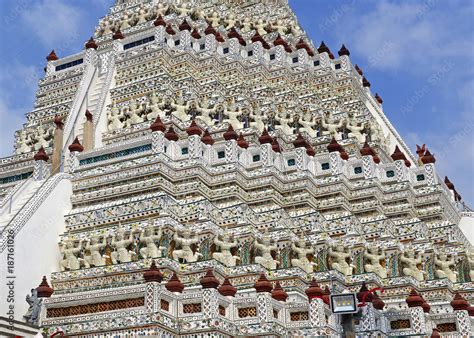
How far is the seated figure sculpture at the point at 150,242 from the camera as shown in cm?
2405

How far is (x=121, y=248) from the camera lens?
24.8 meters

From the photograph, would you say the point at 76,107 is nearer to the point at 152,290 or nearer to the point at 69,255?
the point at 69,255

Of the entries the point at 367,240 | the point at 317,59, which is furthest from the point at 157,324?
the point at 317,59

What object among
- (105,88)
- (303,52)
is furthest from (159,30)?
(303,52)

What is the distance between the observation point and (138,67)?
38.2 metres

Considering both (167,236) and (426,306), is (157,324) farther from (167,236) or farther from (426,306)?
(426,306)

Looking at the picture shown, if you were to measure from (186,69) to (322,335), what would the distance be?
68.1ft

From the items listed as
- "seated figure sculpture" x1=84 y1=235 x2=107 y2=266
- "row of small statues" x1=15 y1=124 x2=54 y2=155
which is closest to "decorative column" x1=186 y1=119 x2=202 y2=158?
"seated figure sculpture" x1=84 y1=235 x2=107 y2=266

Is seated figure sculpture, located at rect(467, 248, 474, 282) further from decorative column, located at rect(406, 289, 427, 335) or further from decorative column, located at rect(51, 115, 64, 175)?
decorative column, located at rect(51, 115, 64, 175)

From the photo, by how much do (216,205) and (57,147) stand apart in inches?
324

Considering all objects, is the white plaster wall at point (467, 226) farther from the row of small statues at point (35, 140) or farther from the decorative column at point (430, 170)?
the row of small statues at point (35, 140)

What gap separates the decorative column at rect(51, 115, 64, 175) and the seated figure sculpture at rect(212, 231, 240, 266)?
354 inches

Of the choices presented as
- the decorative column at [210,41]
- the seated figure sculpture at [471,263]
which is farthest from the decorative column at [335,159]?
the decorative column at [210,41]

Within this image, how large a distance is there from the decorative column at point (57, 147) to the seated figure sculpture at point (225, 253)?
8.99 metres
